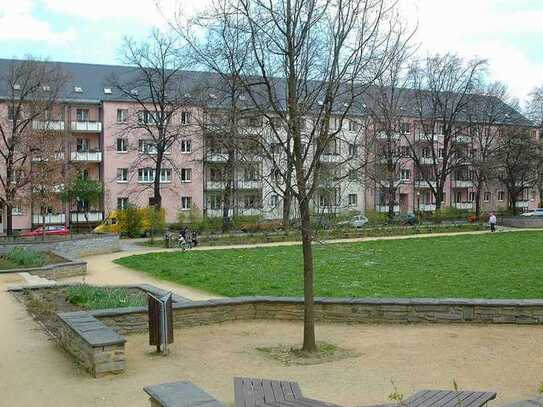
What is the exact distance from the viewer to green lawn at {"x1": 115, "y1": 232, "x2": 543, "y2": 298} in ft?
48.7

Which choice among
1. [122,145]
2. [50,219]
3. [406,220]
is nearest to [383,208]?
[406,220]

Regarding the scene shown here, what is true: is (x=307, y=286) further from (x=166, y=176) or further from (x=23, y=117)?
(x=166, y=176)

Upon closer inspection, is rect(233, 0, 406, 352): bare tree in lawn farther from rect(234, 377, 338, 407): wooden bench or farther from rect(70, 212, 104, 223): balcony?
rect(70, 212, 104, 223): balcony

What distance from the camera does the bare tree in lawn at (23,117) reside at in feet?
104

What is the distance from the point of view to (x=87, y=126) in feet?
162

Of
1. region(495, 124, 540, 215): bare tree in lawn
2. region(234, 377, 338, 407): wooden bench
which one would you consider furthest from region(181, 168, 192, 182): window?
region(234, 377, 338, 407): wooden bench

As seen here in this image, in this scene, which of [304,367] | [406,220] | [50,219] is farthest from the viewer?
[406,220]

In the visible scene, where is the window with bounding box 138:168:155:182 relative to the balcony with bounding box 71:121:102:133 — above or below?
below

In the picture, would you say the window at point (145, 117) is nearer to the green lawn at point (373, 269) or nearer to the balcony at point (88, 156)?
the balcony at point (88, 156)

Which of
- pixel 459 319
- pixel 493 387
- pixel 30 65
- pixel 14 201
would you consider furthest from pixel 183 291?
pixel 30 65

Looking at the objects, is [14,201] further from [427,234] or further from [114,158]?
[427,234]

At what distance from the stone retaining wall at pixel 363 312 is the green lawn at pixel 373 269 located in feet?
10.6

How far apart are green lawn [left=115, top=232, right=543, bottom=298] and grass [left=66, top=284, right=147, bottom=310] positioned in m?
2.94

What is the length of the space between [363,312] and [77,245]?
21.4m
